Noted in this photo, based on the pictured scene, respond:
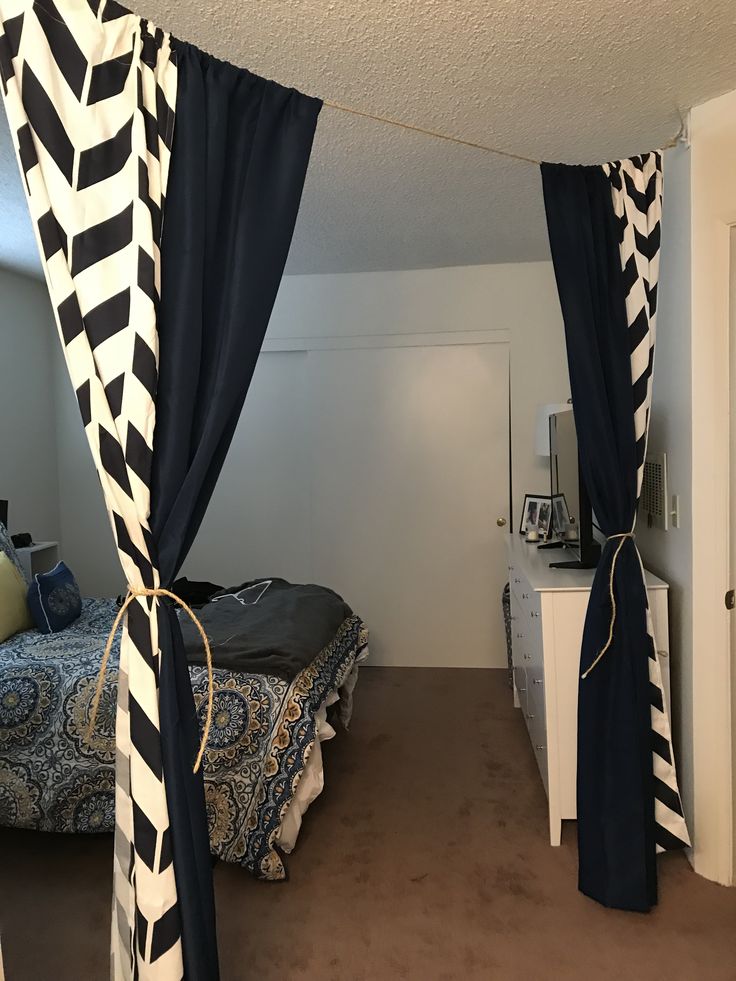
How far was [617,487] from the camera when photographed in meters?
2.21

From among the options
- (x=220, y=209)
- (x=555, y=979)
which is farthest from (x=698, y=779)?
(x=220, y=209)

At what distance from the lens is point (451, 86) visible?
2211 mm

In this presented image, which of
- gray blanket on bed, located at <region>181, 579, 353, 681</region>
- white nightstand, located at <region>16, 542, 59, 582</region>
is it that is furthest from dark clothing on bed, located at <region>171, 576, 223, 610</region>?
white nightstand, located at <region>16, 542, 59, 582</region>

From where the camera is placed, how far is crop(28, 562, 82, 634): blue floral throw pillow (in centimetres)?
301

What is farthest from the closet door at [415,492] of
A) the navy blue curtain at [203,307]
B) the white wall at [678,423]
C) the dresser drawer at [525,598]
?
the navy blue curtain at [203,307]

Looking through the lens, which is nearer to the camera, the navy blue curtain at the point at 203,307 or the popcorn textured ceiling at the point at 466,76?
the navy blue curtain at the point at 203,307

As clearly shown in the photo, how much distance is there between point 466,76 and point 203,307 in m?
1.24

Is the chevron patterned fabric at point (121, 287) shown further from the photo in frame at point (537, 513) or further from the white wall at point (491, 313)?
the white wall at point (491, 313)

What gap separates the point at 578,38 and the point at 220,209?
1146 millimetres

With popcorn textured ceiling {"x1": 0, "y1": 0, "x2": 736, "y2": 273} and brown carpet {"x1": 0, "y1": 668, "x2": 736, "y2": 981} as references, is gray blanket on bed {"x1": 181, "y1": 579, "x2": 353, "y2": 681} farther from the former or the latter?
popcorn textured ceiling {"x1": 0, "y1": 0, "x2": 736, "y2": 273}

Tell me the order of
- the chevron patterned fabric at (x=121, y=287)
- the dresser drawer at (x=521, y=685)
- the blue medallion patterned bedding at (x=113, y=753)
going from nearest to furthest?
the chevron patterned fabric at (x=121, y=287)
the blue medallion patterned bedding at (x=113, y=753)
the dresser drawer at (x=521, y=685)

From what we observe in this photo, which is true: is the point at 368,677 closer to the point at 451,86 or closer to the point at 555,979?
the point at 555,979

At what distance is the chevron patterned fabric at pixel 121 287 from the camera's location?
1.33 metres

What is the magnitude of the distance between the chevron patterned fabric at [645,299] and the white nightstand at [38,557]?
321 cm
